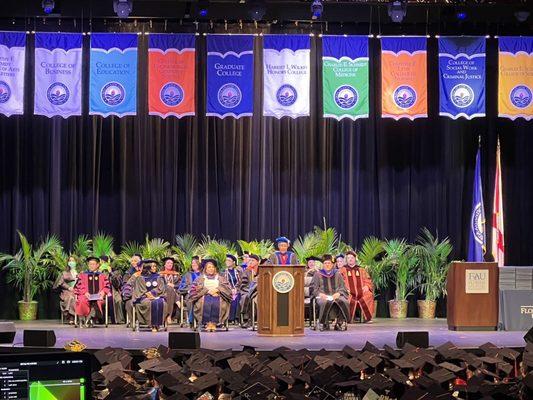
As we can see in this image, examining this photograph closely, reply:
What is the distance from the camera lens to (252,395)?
283 inches

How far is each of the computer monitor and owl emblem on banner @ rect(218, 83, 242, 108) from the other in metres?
14.9

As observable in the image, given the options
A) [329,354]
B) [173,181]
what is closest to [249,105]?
[173,181]

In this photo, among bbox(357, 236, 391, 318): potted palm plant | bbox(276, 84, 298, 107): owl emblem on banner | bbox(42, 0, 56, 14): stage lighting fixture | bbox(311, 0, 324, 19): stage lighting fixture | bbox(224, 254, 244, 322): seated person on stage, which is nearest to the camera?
bbox(224, 254, 244, 322): seated person on stage

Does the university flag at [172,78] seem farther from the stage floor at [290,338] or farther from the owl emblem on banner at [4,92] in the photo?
the stage floor at [290,338]

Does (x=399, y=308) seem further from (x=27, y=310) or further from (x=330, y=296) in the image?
(x=27, y=310)

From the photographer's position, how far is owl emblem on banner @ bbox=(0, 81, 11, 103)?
57.8 ft

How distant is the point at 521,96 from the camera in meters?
18.0

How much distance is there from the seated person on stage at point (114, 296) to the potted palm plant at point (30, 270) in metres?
1.59

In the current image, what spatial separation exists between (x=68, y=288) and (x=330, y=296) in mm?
4646

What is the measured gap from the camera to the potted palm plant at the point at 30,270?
Answer: 61.6 ft

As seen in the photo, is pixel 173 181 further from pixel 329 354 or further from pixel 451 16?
pixel 329 354

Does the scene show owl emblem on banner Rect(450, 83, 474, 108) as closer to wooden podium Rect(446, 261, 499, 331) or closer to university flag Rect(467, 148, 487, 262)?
university flag Rect(467, 148, 487, 262)

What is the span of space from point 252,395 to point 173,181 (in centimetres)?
1321

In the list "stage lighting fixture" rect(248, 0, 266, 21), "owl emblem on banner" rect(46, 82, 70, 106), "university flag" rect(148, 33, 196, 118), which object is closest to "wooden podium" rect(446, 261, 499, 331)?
"university flag" rect(148, 33, 196, 118)
